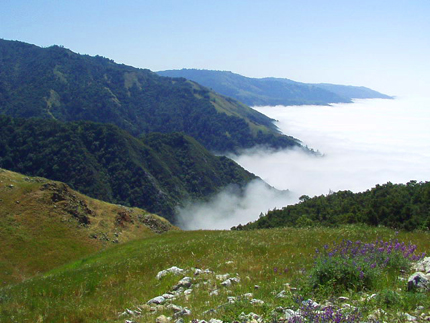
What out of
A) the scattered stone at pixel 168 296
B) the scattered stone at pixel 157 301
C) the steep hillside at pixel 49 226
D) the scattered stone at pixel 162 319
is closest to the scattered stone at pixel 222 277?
the scattered stone at pixel 168 296

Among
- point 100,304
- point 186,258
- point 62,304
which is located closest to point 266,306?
point 100,304

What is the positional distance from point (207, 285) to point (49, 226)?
57654mm

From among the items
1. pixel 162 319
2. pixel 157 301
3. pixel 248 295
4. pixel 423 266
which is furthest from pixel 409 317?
pixel 157 301

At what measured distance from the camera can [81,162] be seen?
19862 cm

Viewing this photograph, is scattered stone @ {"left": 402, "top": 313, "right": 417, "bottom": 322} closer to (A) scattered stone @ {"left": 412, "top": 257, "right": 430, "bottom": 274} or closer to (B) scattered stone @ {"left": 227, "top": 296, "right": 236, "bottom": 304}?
(A) scattered stone @ {"left": 412, "top": 257, "right": 430, "bottom": 274}

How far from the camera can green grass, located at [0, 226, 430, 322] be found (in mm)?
7680

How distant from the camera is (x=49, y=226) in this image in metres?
59.2

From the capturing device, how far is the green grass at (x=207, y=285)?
7.68 metres

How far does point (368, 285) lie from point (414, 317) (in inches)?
83.4

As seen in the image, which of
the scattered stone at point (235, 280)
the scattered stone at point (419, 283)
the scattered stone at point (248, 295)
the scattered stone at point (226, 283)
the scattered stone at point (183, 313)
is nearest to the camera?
the scattered stone at point (419, 283)

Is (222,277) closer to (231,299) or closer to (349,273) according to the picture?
(231,299)

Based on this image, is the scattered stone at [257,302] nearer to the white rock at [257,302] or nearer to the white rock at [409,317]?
the white rock at [257,302]

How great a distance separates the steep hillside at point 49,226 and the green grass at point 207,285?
36.9 metres

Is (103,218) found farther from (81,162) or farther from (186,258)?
(81,162)
